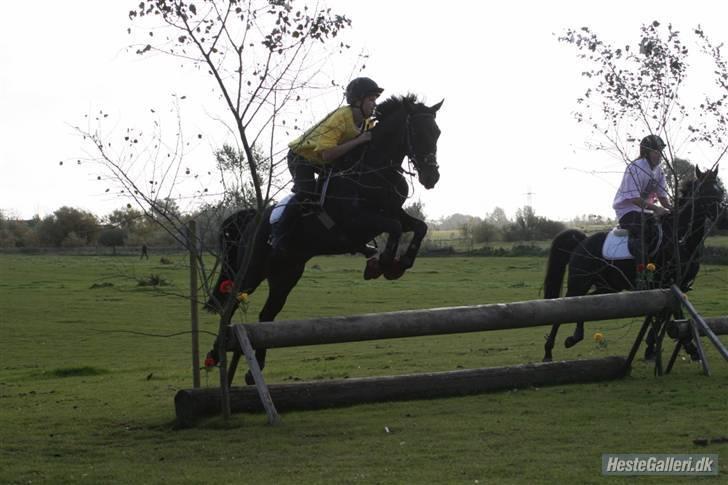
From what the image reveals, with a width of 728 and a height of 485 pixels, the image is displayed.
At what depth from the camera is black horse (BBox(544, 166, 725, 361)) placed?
436 inches

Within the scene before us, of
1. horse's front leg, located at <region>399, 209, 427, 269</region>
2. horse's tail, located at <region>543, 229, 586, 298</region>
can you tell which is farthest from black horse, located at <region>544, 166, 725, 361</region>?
horse's front leg, located at <region>399, 209, 427, 269</region>

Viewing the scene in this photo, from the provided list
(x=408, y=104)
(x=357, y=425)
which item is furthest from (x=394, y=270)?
(x=357, y=425)

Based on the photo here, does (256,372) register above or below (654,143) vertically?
below

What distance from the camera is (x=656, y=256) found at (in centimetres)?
1156

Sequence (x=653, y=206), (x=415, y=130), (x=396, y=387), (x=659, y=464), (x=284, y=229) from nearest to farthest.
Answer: (x=659, y=464), (x=396, y=387), (x=415, y=130), (x=284, y=229), (x=653, y=206)

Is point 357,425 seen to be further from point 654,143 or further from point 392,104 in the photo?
point 654,143

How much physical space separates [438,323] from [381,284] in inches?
1132

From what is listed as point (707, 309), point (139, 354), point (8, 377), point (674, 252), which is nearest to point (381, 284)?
point (707, 309)

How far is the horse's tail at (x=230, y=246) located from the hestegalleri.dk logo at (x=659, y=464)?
3.49 meters

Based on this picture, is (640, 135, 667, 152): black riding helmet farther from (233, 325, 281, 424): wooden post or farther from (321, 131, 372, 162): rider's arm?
(233, 325, 281, 424): wooden post

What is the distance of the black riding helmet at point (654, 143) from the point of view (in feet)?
35.9

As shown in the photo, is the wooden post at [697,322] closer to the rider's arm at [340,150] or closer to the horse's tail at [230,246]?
the rider's arm at [340,150]

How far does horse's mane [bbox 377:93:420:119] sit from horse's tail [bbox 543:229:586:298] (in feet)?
13.4

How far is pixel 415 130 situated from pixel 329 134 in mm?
904
